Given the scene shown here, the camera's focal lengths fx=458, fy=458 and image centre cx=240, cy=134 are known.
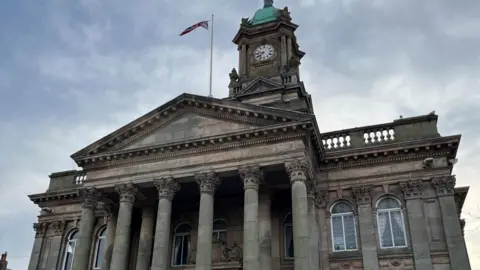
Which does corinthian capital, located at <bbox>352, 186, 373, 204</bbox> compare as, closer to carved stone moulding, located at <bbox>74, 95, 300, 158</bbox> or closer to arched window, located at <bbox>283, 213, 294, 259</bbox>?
arched window, located at <bbox>283, 213, 294, 259</bbox>

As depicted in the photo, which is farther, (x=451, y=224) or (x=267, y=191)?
(x=267, y=191)

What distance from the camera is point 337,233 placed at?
21844 millimetres

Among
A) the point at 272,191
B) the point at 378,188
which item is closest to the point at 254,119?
the point at 272,191

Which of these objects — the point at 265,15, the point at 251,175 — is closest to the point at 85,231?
the point at 251,175

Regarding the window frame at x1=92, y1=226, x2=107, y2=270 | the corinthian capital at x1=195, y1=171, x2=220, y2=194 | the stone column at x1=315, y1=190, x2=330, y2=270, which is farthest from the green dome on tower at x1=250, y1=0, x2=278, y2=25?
the window frame at x1=92, y1=226, x2=107, y2=270

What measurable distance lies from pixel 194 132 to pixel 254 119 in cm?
312

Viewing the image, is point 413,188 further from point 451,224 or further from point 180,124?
point 180,124

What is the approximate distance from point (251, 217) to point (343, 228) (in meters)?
5.44

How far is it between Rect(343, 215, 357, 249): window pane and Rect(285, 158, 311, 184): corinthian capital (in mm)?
4198

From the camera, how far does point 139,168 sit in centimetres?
2220

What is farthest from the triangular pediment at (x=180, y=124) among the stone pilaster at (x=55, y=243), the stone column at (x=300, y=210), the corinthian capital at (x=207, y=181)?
the stone pilaster at (x=55, y=243)

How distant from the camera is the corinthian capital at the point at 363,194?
21.8 meters

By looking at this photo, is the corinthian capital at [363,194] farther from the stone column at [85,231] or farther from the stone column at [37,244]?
the stone column at [37,244]

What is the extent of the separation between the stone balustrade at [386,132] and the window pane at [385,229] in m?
3.53
